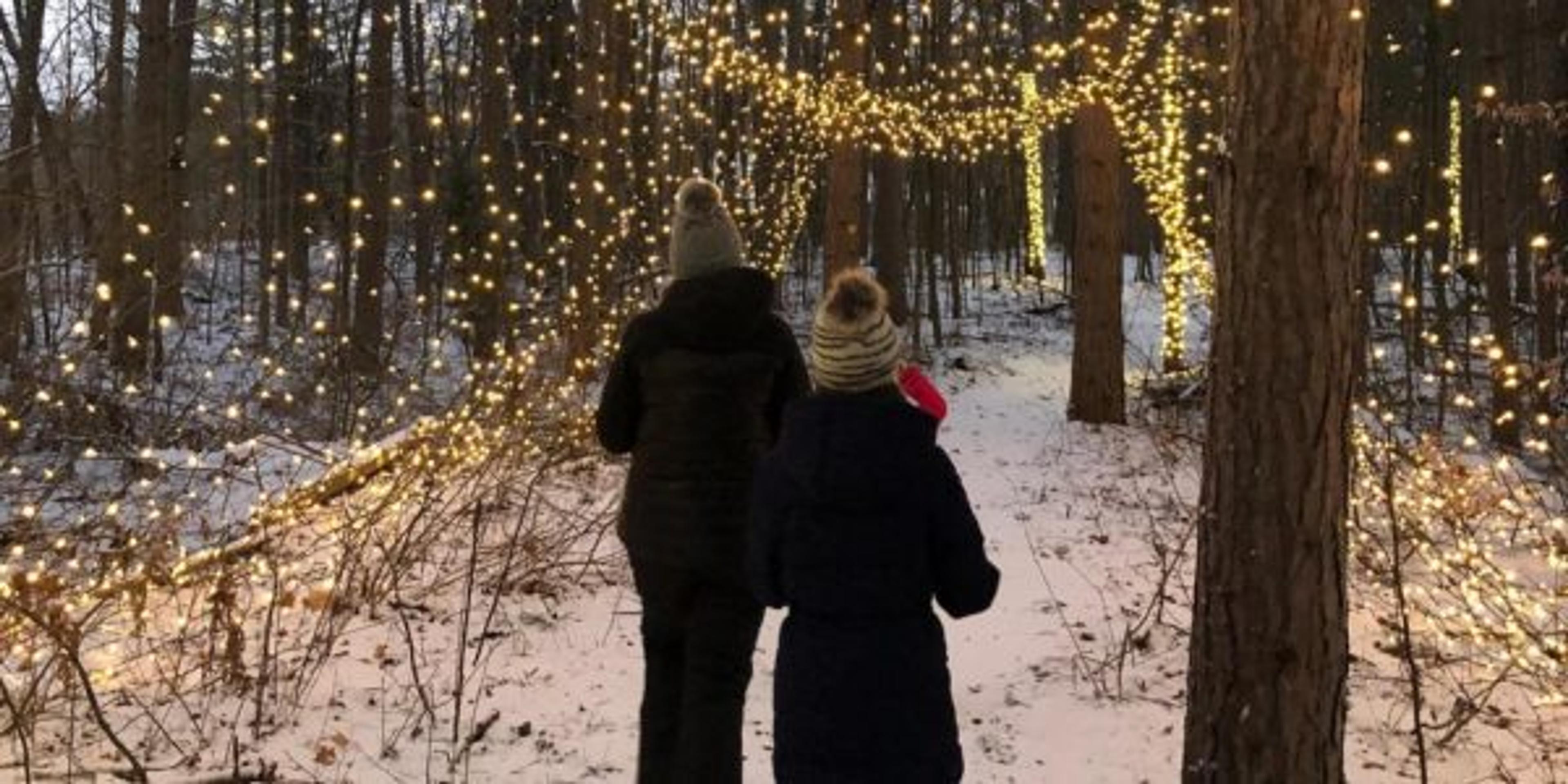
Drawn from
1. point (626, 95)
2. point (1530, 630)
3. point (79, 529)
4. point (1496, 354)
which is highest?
point (626, 95)

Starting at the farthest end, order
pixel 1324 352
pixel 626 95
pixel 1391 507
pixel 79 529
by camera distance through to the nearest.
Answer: pixel 626 95
pixel 79 529
pixel 1391 507
pixel 1324 352

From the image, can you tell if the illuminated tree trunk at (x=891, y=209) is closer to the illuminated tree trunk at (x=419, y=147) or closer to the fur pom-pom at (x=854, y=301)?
the illuminated tree trunk at (x=419, y=147)

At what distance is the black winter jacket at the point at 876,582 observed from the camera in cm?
304

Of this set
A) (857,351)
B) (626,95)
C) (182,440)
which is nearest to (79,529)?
(857,351)

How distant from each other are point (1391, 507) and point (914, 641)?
2.09 meters

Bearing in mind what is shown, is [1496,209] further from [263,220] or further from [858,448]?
[263,220]

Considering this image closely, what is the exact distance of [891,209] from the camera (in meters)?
18.8

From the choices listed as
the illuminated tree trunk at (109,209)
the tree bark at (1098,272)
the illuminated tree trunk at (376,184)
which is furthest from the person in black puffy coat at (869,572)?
the illuminated tree trunk at (376,184)

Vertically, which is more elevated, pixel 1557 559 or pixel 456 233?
pixel 456 233

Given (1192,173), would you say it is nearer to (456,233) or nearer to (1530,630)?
(456,233)

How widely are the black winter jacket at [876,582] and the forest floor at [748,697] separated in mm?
1841

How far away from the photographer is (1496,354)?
20.5 feet

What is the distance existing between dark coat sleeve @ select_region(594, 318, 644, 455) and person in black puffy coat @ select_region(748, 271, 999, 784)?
0.99 meters

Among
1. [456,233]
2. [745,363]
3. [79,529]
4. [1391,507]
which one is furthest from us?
[456,233]
